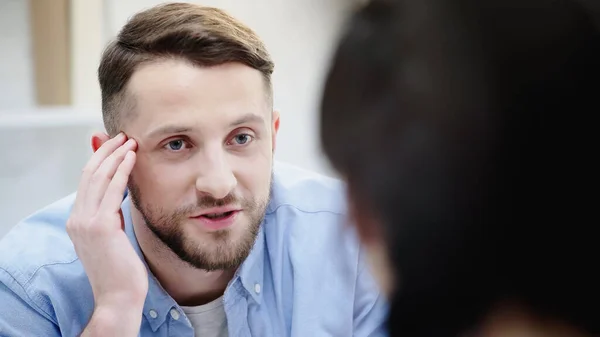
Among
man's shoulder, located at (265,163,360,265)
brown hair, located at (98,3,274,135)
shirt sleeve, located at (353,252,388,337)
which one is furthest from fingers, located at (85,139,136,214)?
shirt sleeve, located at (353,252,388,337)

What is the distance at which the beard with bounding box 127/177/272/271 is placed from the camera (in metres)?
1.32

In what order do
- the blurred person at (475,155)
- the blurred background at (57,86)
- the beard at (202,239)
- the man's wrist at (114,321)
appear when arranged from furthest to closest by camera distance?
the blurred background at (57,86) → the beard at (202,239) → the man's wrist at (114,321) → the blurred person at (475,155)

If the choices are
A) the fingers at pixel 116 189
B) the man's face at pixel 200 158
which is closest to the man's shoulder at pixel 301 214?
the man's face at pixel 200 158

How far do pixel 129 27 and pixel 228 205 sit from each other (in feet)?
1.30

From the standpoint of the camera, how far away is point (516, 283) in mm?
430

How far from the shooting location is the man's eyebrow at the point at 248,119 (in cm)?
130

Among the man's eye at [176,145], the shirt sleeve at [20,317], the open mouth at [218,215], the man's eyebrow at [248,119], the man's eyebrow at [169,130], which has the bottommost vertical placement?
the shirt sleeve at [20,317]

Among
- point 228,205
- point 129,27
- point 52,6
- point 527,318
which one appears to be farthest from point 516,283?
point 52,6

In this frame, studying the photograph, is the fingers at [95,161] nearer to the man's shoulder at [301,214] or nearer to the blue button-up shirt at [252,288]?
the blue button-up shirt at [252,288]

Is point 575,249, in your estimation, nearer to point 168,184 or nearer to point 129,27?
point 168,184

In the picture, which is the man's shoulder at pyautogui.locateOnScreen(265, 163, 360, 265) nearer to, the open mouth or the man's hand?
the open mouth

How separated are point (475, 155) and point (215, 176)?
887mm

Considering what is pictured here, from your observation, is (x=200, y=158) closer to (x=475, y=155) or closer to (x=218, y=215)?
(x=218, y=215)

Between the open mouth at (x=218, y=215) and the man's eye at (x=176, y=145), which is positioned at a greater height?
the man's eye at (x=176, y=145)
